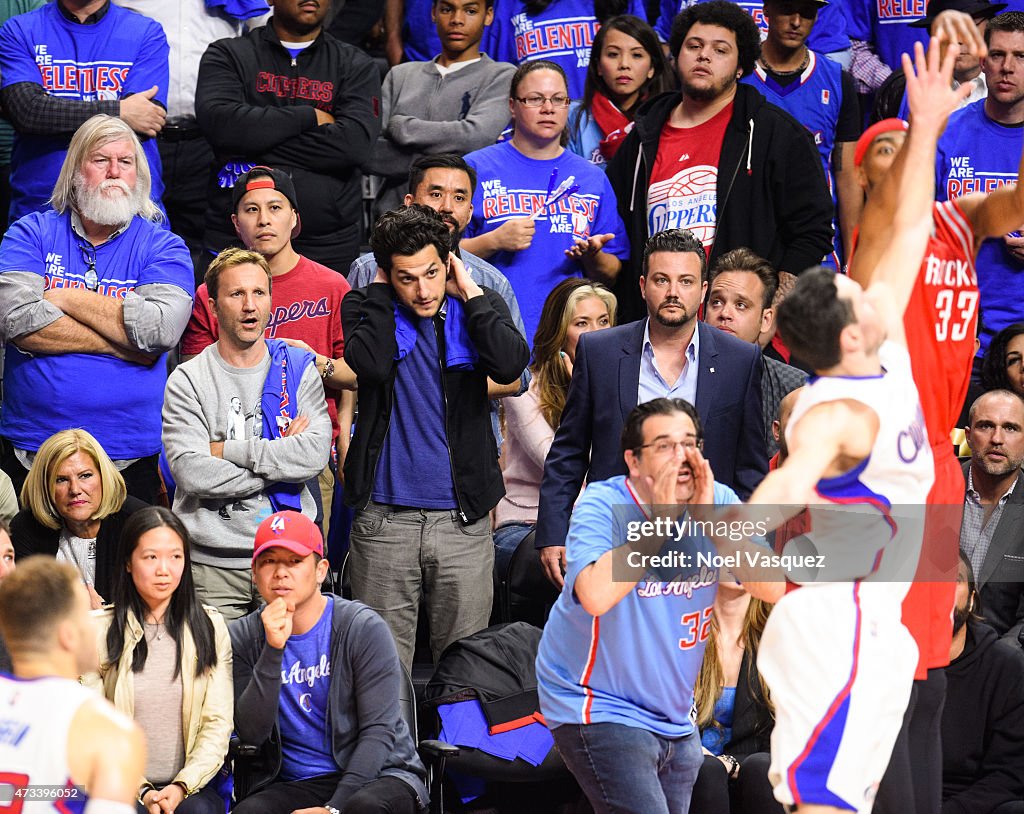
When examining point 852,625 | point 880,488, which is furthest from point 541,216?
point 852,625

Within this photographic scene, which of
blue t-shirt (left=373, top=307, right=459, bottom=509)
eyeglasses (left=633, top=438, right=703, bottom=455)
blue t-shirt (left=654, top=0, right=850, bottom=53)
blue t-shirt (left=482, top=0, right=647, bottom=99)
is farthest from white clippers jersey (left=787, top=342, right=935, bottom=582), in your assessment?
blue t-shirt (left=654, top=0, right=850, bottom=53)

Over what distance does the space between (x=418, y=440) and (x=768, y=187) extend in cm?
221

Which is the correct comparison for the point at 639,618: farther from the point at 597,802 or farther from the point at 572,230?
the point at 572,230

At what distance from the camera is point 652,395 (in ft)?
17.7

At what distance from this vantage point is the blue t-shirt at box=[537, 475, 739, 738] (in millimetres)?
4457

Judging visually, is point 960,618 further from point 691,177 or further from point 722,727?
point 691,177

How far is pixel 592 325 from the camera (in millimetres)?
6688

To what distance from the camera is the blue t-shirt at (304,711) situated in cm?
544

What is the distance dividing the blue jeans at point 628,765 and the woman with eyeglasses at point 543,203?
2.97 m

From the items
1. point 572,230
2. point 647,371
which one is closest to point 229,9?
point 572,230

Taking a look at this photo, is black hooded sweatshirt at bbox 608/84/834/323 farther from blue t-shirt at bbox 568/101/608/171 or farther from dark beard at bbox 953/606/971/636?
dark beard at bbox 953/606/971/636

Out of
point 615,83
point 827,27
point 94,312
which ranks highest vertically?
point 827,27

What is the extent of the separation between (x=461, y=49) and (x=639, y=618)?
14.5ft

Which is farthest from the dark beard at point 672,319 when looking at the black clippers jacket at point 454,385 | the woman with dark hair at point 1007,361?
the woman with dark hair at point 1007,361
